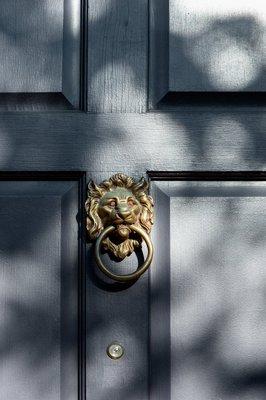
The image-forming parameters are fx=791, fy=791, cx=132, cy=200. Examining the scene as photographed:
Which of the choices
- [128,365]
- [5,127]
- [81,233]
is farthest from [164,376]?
[5,127]

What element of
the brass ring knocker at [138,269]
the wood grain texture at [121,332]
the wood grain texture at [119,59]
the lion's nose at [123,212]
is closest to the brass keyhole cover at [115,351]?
the wood grain texture at [121,332]

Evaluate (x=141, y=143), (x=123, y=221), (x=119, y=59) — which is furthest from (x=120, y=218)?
(x=119, y=59)

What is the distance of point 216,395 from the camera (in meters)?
1.34

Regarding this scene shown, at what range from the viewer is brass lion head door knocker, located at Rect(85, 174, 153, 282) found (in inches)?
51.4

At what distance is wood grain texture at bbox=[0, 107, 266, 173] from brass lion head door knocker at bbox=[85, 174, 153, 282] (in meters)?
0.03

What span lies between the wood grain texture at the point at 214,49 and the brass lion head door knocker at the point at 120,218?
0.20 m

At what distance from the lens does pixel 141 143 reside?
1.37 meters

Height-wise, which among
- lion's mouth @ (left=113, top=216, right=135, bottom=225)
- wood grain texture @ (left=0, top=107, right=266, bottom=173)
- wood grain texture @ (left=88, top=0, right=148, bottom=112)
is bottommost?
lion's mouth @ (left=113, top=216, right=135, bottom=225)

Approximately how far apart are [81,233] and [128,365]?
239 mm

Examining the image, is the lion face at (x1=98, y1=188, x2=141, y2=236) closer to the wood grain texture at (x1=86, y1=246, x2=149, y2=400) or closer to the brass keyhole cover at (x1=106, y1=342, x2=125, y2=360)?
the wood grain texture at (x1=86, y1=246, x2=149, y2=400)

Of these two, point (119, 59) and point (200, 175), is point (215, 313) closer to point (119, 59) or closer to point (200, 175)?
point (200, 175)

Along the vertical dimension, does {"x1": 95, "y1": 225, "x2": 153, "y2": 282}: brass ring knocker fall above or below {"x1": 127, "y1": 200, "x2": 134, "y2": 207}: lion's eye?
below

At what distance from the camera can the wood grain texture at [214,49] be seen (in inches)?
54.0

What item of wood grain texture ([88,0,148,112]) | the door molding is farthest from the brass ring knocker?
wood grain texture ([88,0,148,112])
